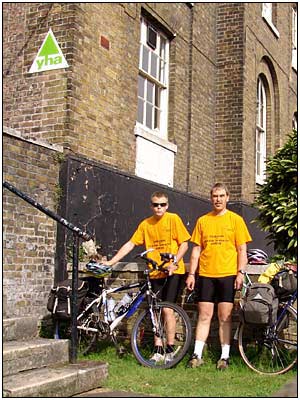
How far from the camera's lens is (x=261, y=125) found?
52.4 feet

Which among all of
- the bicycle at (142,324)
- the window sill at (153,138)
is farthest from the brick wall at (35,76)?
the bicycle at (142,324)

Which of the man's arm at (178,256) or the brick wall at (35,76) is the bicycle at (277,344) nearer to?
the man's arm at (178,256)

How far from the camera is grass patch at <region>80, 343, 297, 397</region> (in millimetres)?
5160

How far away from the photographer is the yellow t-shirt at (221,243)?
610 cm

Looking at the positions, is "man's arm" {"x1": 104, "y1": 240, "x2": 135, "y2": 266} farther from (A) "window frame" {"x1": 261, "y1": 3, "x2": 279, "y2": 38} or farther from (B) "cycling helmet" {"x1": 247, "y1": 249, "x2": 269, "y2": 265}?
(A) "window frame" {"x1": 261, "y1": 3, "x2": 279, "y2": 38}

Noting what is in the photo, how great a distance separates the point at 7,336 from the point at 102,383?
1.37m

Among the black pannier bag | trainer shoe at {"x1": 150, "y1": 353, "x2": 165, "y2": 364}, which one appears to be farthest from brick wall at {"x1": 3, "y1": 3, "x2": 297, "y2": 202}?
trainer shoe at {"x1": 150, "y1": 353, "x2": 165, "y2": 364}

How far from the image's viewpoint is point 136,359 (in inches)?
247

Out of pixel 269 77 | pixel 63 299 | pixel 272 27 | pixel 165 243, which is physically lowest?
pixel 63 299

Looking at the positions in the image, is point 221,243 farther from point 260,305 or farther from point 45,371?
point 45,371

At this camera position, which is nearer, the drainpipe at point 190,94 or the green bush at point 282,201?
the green bush at point 282,201

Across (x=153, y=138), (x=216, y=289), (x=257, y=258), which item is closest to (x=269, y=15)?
(x=153, y=138)

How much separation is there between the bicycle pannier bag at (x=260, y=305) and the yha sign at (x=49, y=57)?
4527mm

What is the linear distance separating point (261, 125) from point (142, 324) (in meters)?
10.7
